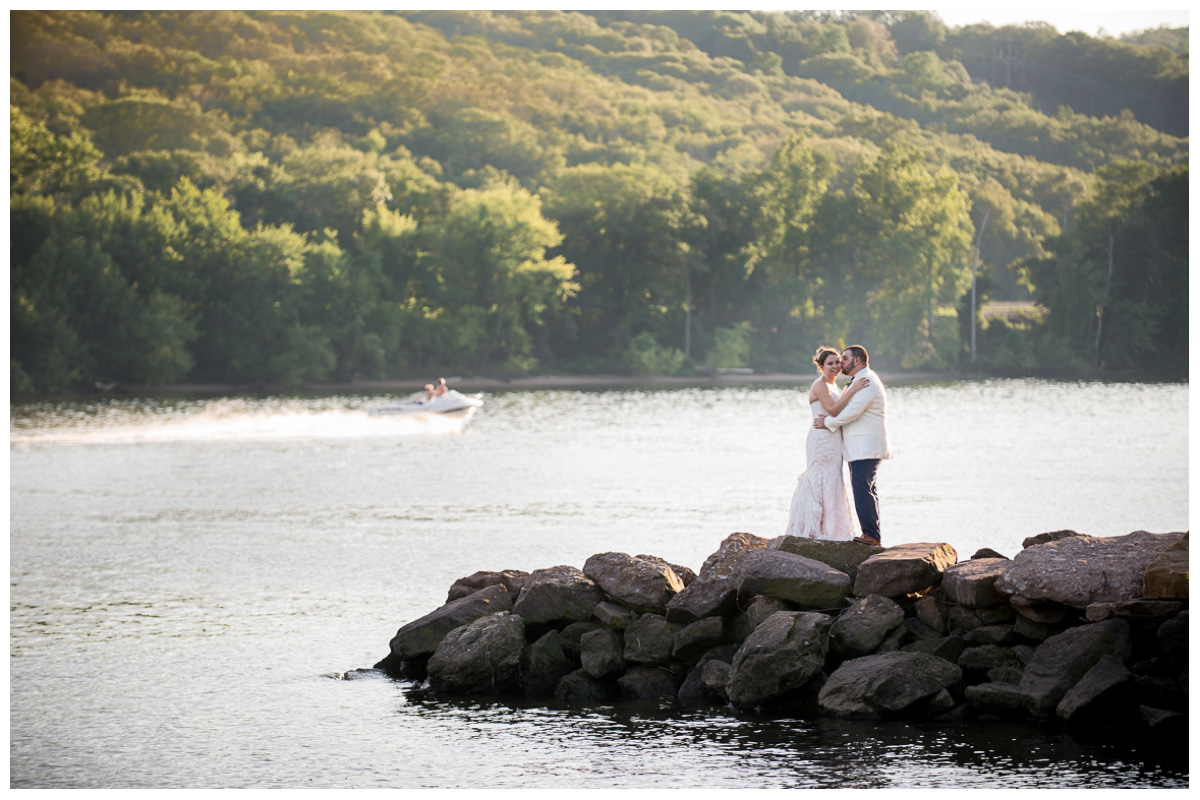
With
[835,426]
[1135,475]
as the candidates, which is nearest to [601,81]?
[1135,475]

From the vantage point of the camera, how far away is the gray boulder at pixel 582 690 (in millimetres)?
12102

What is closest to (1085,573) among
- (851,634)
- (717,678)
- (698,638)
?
(851,634)

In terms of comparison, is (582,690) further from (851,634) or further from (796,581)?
(851,634)

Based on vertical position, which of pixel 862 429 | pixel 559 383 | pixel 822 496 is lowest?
pixel 559 383

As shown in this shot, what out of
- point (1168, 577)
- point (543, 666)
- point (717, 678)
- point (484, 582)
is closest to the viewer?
point (1168, 577)

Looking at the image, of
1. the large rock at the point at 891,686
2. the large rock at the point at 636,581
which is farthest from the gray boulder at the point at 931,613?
the large rock at the point at 636,581

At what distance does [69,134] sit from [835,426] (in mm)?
79967

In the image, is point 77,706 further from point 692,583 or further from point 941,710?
point 941,710

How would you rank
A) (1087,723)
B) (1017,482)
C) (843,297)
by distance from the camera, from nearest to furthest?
(1087,723)
(1017,482)
(843,297)

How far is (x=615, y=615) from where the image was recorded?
41.8ft

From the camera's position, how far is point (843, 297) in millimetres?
88938

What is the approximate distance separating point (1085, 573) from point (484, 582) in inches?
231

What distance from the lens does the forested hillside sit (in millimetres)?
71312

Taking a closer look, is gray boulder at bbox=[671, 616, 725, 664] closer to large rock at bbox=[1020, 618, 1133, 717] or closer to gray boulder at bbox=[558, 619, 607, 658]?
gray boulder at bbox=[558, 619, 607, 658]
